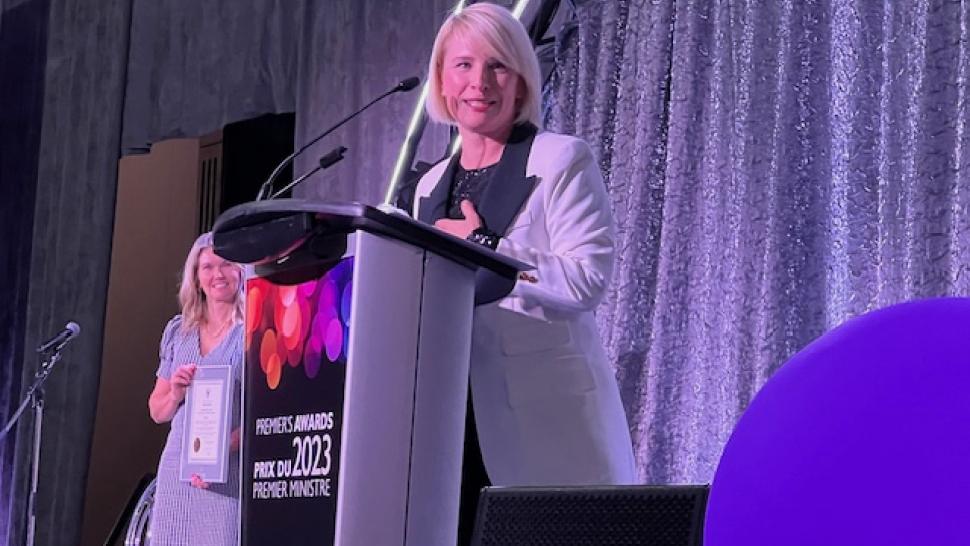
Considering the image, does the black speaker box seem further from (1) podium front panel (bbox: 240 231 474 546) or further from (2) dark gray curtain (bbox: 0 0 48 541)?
(2) dark gray curtain (bbox: 0 0 48 541)

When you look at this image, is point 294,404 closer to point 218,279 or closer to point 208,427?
point 208,427

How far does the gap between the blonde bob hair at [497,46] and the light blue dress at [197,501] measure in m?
1.25

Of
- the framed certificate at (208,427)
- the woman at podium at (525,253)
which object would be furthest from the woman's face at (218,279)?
the woman at podium at (525,253)

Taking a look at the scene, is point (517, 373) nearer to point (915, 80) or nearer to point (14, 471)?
point (915, 80)

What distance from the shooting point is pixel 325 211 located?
1265 millimetres

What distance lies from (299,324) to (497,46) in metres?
0.64

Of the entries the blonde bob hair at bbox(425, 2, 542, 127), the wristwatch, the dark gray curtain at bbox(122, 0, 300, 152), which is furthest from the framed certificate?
the dark gray curtain at bbox(122, 0, 300, 152)

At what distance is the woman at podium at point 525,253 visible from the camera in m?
1.66

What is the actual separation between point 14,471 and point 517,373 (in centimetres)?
464

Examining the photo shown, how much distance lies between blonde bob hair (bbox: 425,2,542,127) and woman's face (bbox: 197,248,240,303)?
162 cm

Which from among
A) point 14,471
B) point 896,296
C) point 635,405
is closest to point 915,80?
point 896,296

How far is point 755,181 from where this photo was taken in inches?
122

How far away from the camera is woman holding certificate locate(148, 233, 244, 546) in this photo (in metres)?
2.86

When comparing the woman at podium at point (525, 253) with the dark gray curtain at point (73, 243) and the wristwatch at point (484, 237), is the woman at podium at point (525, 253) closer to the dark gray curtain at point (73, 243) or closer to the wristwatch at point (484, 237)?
the wristwatch at point (484, 237)
